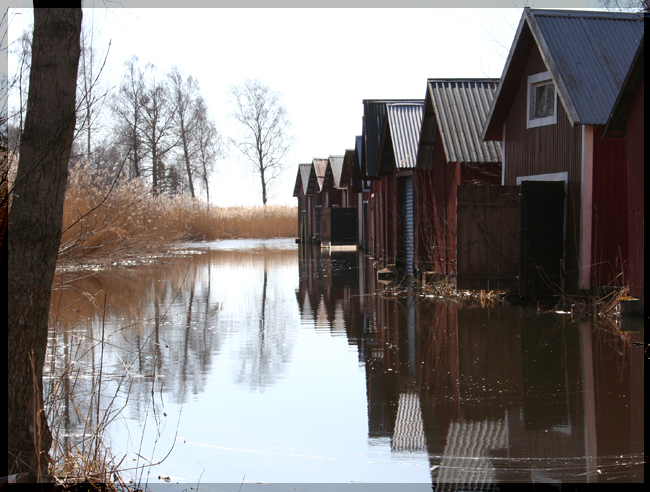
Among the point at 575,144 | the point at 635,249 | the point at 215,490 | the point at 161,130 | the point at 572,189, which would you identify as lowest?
the point at 215,490

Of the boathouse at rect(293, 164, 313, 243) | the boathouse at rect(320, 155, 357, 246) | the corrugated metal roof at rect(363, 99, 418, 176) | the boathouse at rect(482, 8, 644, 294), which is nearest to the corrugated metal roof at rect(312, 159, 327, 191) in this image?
the boathouse at rect(320, 155, 357, 246)

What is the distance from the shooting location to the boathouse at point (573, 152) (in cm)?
1134

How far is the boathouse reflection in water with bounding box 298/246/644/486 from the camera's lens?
14.6 ft

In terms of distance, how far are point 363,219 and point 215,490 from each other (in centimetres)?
2759

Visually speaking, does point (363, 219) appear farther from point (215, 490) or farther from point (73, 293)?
point (215, 490)

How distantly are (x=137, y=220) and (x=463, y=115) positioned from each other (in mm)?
11021

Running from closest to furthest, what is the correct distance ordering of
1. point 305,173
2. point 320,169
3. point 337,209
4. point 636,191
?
point 636,191
point 337,209
point 320,169
point 305,173

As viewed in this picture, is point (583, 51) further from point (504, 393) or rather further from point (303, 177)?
point (303, 177)

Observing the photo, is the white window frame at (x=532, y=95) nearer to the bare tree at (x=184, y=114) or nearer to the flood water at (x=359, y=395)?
the flood water at (x=359, y=395)

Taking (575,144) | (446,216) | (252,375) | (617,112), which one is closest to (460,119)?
(446,216)

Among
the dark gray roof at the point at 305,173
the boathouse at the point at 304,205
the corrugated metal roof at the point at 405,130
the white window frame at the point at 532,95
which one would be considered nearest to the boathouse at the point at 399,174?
the corrugated metal roof at the point at 405,130

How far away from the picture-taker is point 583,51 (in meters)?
12.1

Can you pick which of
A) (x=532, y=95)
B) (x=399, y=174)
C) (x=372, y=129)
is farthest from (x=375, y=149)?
(x=532, y=95)

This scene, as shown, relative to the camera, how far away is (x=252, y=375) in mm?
6957
